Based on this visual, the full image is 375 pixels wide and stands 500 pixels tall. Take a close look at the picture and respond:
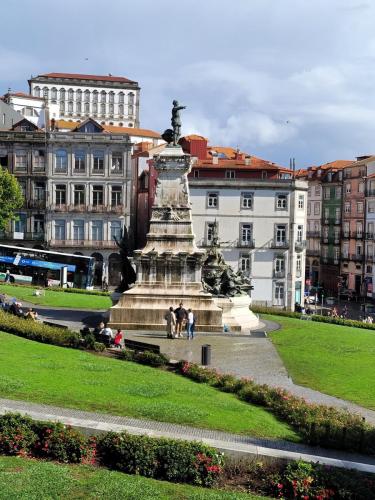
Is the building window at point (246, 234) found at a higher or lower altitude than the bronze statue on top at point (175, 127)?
lower

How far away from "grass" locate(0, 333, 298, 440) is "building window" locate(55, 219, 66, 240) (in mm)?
42256

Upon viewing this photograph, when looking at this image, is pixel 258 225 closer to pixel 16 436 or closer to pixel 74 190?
pixel 74 190

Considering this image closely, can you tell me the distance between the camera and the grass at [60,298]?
125 feet

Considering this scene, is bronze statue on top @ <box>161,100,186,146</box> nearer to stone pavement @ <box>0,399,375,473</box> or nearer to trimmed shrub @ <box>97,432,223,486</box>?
stone pavement @ <box>0,399,375,473</box>

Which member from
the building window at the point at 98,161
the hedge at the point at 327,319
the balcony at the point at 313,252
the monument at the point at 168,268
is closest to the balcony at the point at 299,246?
the hedge at the point at 327,319

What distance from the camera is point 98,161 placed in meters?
62.6

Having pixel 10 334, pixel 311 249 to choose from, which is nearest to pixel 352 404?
pixel 10 334

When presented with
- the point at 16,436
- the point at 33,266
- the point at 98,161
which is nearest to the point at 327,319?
the point at 33,266

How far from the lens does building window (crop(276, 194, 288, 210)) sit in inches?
2301

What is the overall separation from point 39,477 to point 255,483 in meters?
3.78

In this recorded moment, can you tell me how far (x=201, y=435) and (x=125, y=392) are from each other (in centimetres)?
362

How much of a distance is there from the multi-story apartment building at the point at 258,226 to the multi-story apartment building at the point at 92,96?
2491 inches

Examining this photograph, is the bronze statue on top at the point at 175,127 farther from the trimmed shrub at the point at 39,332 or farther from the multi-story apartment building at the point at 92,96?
the multi-story apartment building at the point at 92,96

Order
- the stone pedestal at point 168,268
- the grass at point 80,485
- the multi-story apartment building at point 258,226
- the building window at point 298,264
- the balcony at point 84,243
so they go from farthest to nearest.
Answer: the balcony at point 84,243, the building window at point 298,264, the multi-story apartment building at point 258,226, the stone pedestal at point 168,268, the grass at point 80,485
